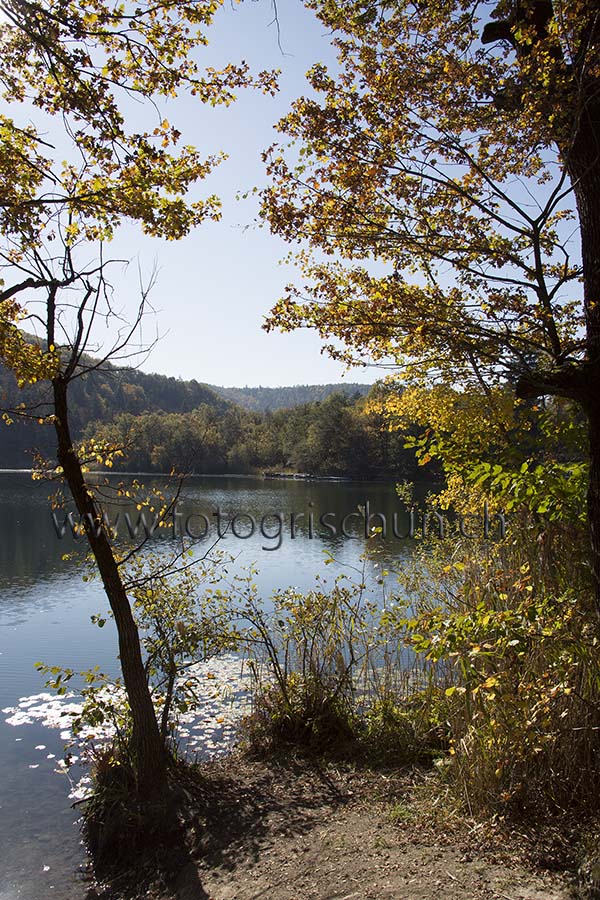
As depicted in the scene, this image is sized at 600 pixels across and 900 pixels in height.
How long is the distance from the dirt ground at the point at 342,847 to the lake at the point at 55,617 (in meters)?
1.27

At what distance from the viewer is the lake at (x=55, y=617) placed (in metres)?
5.65

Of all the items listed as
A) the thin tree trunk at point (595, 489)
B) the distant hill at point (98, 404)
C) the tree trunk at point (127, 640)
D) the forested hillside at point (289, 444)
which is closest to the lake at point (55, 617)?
the tree trunk at point (127, 640)

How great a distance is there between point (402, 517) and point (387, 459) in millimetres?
45790

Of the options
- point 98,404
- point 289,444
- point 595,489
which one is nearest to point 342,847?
point 595,489

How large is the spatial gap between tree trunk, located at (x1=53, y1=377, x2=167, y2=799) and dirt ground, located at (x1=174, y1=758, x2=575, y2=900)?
1.78 ft

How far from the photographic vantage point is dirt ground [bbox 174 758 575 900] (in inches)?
130

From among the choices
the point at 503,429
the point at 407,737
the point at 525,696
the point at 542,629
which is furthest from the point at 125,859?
the point at 503,429

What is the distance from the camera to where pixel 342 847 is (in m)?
4.10

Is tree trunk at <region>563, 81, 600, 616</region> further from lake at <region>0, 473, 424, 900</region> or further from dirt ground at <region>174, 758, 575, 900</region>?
lake at <region>0, 473, 424, 900</region>

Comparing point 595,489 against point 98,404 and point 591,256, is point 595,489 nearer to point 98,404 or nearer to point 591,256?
point 591,256

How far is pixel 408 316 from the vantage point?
4480mm

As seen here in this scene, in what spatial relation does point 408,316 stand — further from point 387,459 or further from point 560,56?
point 387,459

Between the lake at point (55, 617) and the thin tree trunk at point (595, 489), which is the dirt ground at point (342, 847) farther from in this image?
the thin tree trunk at point (595, 489)

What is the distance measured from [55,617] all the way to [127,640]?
10.3m
